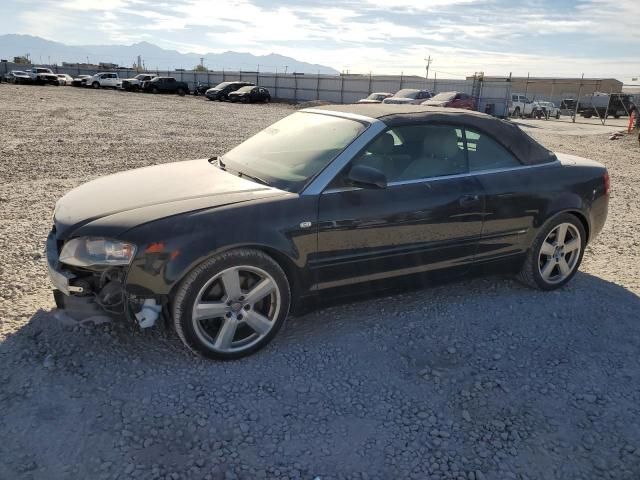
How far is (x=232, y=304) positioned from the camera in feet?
10.8

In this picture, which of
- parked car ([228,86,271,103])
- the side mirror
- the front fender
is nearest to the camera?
the front fender

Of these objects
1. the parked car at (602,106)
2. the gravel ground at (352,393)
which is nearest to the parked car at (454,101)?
the parked car at (602,106)

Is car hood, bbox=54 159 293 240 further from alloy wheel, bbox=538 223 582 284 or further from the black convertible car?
alloy wheel, bbox=538 223 582 284

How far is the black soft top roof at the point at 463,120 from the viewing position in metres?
4.03

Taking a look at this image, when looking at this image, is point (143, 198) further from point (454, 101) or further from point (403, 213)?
point (454, 101)

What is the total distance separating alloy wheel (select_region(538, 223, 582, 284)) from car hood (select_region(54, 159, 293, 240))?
2.55 metres

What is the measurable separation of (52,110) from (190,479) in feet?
73.2

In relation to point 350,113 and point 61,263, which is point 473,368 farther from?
point 61,263

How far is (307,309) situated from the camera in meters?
3.61

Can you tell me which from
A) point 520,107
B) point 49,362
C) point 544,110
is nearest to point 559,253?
point 49,362

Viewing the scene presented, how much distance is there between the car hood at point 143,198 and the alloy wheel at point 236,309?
0.48 m

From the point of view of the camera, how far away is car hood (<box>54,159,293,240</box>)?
125 inches

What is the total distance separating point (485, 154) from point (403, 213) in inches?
40.7

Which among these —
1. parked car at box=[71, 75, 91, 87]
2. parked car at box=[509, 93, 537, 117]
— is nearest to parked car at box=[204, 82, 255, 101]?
parked car at box=[71, 75, 91, 87]
